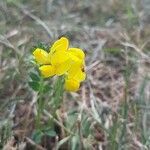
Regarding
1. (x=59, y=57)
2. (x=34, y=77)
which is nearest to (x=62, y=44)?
→ (x=59, y=57)

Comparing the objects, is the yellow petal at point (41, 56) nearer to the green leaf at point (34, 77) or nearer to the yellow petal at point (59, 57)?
the yellow petal at point (59, 57)

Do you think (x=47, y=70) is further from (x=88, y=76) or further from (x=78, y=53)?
(x=88, y=76)

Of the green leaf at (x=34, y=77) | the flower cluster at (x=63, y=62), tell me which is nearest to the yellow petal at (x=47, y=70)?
the flower cluster at (x=63, y=62)

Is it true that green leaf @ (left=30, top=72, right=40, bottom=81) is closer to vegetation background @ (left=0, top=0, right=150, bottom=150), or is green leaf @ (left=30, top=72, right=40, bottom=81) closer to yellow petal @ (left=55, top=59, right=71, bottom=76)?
vegetation background @ (left=0, top=0, right=150, bottom=150)

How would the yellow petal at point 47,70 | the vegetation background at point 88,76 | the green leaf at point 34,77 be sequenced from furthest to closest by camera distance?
the vegetation background at point 88,76, the green leaf at point 34,77, the yellow petal at point 47,70

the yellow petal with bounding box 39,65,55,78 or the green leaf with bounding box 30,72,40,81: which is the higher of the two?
the yellow petal with bounding box 39,65,55,78

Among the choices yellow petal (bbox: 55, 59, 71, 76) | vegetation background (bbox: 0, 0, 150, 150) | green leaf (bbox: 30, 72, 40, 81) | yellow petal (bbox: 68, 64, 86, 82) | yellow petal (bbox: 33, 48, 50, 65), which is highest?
yellow petal (bbox: 33, 48, 50, 65)

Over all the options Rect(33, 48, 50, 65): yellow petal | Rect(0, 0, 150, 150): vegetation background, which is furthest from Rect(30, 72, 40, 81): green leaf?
Rect(33, 48, 50, 65): yellow petal
